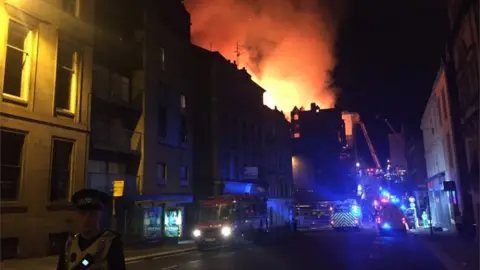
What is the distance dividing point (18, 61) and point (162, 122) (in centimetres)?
1283

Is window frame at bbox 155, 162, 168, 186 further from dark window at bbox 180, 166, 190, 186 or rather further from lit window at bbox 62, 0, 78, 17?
lit window at bbox 62, 0, 78, 17

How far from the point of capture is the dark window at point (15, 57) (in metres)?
17.7

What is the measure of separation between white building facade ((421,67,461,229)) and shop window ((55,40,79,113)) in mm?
19700

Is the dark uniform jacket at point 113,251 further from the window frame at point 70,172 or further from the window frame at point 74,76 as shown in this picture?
the window frame at point 74,76

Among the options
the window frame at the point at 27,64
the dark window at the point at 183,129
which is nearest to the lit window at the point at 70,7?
the window frame at the point at 27,64

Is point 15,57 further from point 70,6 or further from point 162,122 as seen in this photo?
point 162,122

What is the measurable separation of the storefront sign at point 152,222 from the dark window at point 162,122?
518cm

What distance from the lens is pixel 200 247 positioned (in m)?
22.8

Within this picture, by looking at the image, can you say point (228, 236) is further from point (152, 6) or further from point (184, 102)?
point (152, 6)

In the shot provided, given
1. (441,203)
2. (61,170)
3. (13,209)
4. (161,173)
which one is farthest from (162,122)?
(441,203)

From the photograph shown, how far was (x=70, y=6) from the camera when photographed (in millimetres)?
21312

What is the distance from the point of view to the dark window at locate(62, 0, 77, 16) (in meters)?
20.9

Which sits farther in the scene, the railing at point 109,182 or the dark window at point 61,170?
the railing at point 109,182

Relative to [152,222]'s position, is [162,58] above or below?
above
